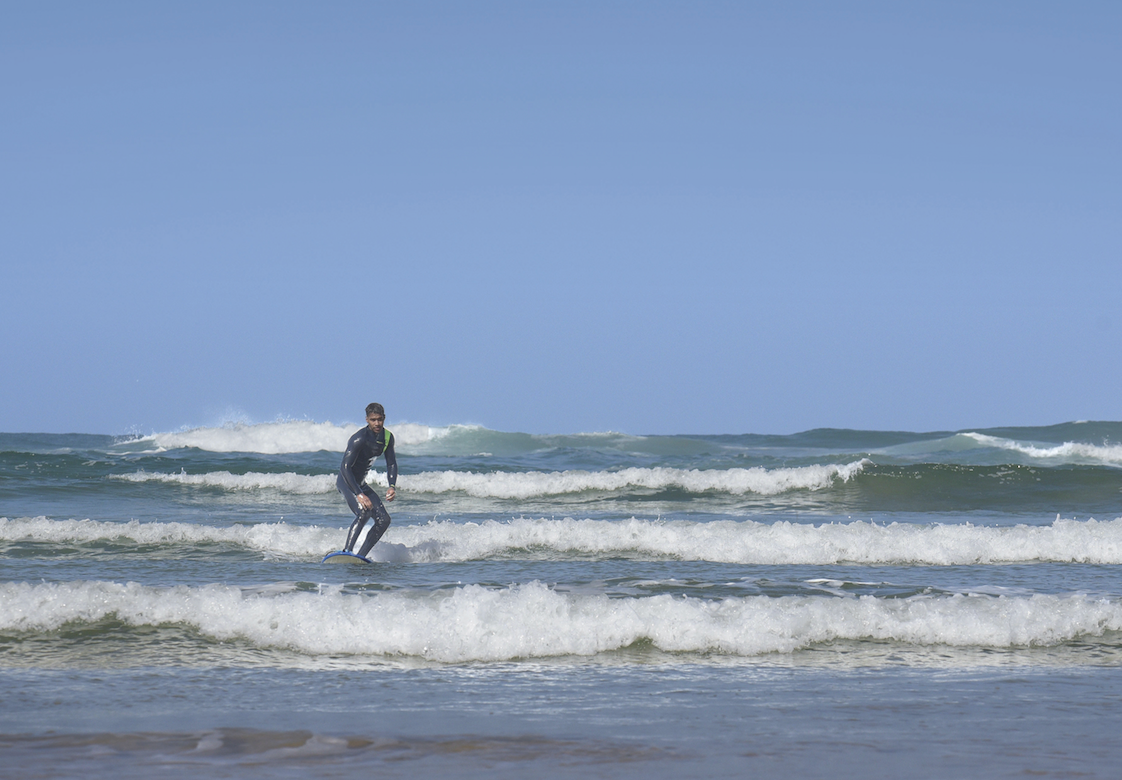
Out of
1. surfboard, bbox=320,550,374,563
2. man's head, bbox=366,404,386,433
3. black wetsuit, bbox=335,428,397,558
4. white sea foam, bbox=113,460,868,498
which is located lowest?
surfboard, bbox=320,550,374,563

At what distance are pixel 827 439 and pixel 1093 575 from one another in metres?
30.0

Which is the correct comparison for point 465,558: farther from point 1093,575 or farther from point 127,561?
point 1093,575

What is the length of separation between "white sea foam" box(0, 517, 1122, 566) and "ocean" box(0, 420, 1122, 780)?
0.13 feet

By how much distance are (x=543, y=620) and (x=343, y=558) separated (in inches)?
193

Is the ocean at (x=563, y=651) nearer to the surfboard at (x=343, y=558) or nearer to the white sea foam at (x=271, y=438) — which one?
the surfboard at (x=343, y=558)

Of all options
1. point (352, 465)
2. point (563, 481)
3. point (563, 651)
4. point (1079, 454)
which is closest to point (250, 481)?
point (563, 481)

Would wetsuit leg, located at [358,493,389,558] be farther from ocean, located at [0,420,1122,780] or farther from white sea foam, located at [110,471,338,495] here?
white sea foam, located at [110,471,338,495]

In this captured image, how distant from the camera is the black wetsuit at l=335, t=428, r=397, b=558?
11.0 meters

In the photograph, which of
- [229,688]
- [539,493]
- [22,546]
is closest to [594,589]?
[229,688]

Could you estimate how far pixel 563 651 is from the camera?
6.71 meters

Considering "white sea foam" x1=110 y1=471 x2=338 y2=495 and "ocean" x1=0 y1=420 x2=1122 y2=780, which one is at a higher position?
"white sea foam" x1=110 y1=471 x2=338 y2=495

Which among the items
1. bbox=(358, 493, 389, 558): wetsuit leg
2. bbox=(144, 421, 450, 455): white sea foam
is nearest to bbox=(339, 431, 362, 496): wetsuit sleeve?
bbox=(358, 493, 389, 558): wetsuit leg

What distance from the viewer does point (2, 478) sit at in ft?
65.1

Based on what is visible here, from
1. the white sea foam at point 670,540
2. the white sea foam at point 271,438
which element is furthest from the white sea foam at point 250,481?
the white sea foam at point 271,438
